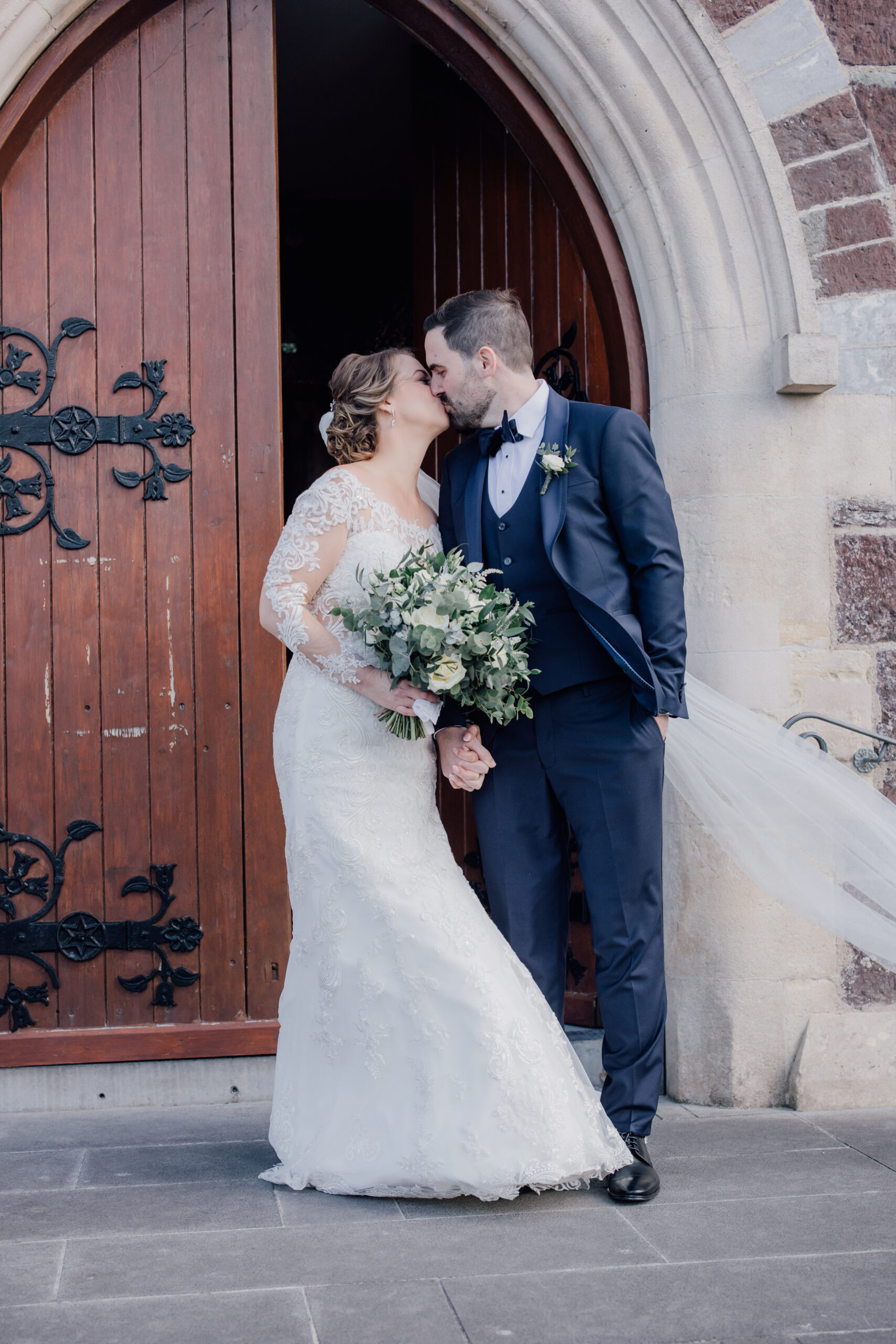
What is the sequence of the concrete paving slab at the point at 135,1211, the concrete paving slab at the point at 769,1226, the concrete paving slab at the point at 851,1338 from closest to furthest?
the concrete paving slab at the point at 851,1338
the concrete paving slab at the point at 769,1226
the concrete paving slab at the point at 135,1211

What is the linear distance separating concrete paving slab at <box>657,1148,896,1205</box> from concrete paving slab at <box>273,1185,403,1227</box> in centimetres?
55

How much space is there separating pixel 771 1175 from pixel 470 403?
178 centimetres

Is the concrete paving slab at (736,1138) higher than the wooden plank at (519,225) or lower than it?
lower

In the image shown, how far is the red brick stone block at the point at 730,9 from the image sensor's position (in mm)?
3084

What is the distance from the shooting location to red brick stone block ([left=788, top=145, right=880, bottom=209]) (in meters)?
3.10

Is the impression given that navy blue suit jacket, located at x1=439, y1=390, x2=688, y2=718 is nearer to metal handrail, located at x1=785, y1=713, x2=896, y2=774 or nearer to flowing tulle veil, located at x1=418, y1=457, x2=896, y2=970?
flowing tulle veil, located at x1=418, y1=457, x2=896, y2=970

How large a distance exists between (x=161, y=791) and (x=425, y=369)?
1.30 m

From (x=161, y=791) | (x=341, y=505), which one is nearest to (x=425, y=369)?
(x=341, y=505)

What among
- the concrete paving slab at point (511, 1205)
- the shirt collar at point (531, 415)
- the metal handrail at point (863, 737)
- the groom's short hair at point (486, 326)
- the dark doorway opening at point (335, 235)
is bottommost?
the concrete paving slab at point (511, 1205)

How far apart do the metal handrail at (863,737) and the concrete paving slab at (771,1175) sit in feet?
3.08

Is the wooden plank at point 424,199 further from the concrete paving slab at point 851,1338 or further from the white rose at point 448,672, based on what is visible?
the concrete paving slab at point 851,1338

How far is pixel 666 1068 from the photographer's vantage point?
3160mm

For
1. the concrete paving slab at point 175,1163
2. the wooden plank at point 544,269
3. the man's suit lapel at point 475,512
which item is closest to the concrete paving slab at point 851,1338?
the concrete paving slab at point 175,1163

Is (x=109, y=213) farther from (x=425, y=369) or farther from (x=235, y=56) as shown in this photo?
Answer: (x=425, y=369)
